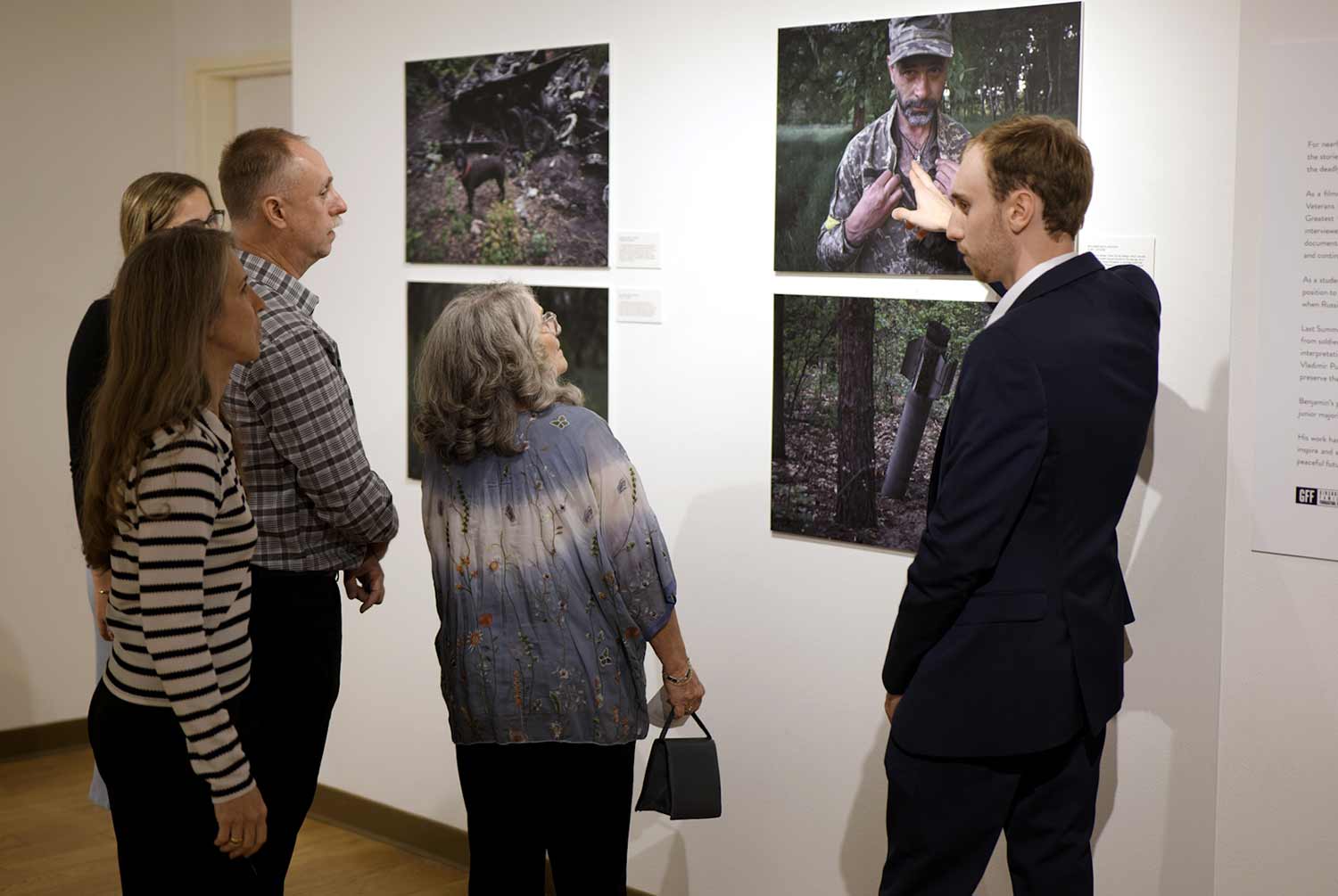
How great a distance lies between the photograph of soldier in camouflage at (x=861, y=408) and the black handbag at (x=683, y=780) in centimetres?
67

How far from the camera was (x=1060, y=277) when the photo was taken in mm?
2225

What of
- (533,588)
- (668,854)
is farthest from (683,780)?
(668,854)

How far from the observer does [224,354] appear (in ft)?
6.92

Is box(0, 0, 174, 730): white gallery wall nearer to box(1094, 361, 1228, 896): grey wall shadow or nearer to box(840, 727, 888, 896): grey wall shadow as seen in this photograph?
box(840, 727, 888, 896): grey wall shadow

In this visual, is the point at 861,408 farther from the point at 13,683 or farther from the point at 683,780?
the point at 13,683

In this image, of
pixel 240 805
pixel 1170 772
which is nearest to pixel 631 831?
pixel 1170 772

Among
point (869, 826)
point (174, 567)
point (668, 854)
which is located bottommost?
point (668, 854)

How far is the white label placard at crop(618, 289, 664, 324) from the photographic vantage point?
136 inches

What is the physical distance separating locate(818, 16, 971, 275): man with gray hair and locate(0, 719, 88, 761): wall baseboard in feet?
11.9

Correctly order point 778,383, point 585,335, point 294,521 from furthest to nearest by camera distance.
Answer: point 585,335, point 778,383, point 294,521

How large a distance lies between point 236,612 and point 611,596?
2.42 feet

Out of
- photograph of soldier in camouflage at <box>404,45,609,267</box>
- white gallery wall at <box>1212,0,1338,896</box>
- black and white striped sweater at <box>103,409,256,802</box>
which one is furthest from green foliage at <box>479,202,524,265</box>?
white gallery wall at <box>1212,0,1338,896</box>

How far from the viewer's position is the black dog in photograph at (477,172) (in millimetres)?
3764

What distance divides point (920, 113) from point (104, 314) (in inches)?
74.6
